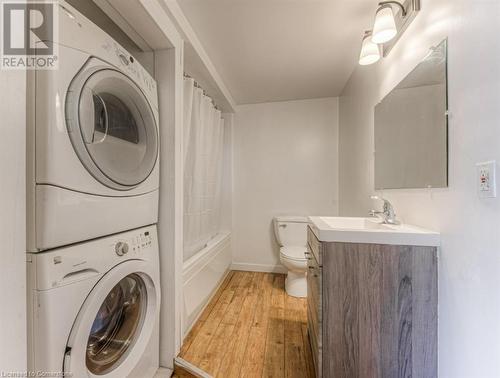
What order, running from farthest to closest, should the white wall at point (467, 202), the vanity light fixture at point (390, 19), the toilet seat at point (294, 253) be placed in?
the toilet seat at point (294, 253) → the vanity light fixture at point (390, 19) → the white wall at point (467, 202)

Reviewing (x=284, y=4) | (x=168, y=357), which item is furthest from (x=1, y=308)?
(x=284, y=4)

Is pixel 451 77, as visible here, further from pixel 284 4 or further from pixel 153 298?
pixel 153 298

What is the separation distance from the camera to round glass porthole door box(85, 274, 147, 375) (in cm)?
93

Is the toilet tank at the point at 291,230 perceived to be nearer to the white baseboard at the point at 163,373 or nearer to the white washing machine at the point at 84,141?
the white baseboard at the point at 163,373

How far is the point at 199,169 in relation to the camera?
6.55ft

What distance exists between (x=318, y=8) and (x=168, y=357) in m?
2.27

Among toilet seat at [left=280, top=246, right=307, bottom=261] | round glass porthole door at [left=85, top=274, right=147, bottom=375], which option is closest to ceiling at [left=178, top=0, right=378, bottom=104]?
round glass porthole door at [left=85, top=274, right=147, bottom=375]

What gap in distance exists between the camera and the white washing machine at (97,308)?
0.68 meters

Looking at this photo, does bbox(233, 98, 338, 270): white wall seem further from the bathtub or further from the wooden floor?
the wooden floor

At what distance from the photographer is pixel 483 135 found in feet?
2.47

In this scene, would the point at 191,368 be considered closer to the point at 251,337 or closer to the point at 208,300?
the point at 251,337

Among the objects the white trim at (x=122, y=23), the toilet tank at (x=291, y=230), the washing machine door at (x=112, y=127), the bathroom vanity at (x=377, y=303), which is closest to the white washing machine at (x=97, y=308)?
the washing machine door at (x=112, y=127)

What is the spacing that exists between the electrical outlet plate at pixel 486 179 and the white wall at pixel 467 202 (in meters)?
0.02

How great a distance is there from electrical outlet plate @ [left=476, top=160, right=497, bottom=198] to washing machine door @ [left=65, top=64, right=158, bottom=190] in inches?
52.6
